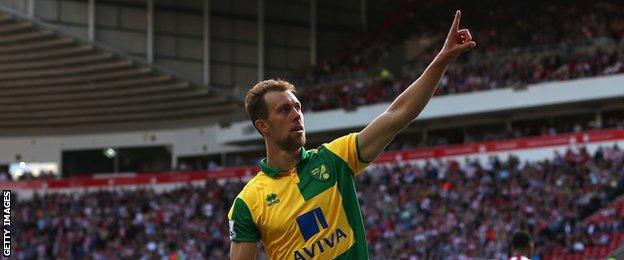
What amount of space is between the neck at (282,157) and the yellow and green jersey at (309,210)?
0.02m

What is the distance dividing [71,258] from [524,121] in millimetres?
17105

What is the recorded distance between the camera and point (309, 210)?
4719 mm

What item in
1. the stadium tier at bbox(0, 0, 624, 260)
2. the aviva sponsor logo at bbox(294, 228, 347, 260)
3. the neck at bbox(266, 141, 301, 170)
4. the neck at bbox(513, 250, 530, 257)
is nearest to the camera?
the aviva sponsor logo at bbox(294, 228, 347, 260)

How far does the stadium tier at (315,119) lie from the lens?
2862cm

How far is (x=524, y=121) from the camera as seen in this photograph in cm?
3844

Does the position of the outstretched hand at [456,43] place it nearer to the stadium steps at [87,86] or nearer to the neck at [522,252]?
the neck at [522,252]

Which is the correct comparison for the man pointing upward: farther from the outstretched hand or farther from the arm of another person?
the outstretched hand

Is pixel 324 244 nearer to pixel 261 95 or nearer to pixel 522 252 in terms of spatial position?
pixel 261 95

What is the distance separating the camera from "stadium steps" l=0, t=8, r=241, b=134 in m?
41.8

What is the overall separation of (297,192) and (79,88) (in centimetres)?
4182

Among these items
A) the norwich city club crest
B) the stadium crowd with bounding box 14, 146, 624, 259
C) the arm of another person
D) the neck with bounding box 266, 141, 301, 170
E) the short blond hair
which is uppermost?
the short blond hair

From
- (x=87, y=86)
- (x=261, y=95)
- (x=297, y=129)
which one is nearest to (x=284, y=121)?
(x=297, y=129)

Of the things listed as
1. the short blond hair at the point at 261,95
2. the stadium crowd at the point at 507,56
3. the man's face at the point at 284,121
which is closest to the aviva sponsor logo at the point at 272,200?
the man's face at the point at 284,121

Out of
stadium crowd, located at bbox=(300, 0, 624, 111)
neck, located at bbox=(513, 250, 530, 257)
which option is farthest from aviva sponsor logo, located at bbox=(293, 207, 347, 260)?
stadium crowd, located at bbox=(300, 0, 624, 111)
